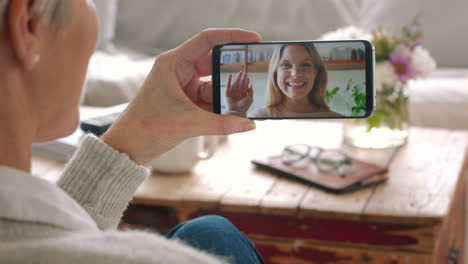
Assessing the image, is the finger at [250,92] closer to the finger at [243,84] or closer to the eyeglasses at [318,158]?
the finger at [243,84]

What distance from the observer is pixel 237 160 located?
4.57 feet

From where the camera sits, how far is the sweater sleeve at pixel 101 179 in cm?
80

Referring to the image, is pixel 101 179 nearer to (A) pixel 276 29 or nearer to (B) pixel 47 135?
(B) pixel 47 135

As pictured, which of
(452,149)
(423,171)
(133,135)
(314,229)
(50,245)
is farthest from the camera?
(452,149)

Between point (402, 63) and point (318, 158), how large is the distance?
1.02ft

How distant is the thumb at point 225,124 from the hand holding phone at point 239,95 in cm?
3

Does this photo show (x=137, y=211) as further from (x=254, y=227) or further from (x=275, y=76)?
(x=275, y=76)

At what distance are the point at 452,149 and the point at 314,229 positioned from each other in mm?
459

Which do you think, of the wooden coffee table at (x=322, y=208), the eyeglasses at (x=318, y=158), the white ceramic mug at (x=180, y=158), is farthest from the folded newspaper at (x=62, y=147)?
the eyeglasses at (x=318, y=158)

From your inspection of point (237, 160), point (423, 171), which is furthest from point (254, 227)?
point (423, 171)

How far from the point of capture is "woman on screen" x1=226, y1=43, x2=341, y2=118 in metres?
0.89

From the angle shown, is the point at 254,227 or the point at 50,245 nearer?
the point at 50,245

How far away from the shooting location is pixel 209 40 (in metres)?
0.86

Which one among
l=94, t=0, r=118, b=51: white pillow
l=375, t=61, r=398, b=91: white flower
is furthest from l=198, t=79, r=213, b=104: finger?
l=94, t=0, r=118, b=51: white pillow
